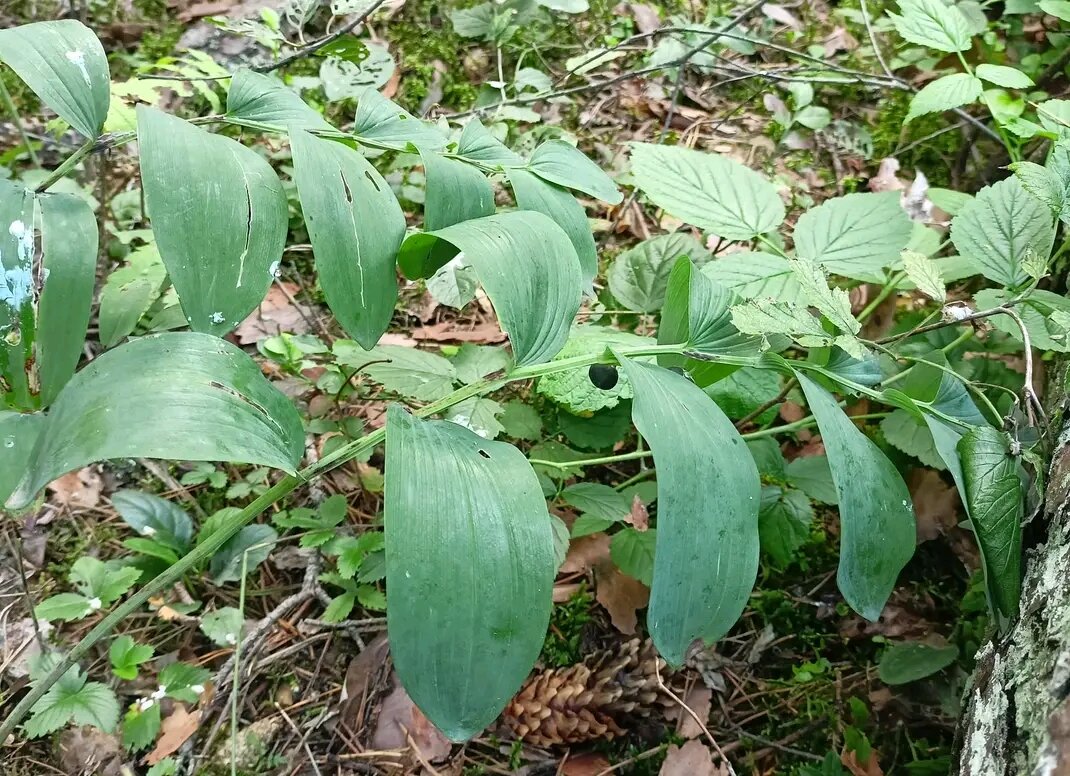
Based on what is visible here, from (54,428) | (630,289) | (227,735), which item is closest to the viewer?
(54,428)

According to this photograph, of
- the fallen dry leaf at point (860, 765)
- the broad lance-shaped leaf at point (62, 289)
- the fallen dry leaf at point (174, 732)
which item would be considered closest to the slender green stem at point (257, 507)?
the broad lance-shaped leaf at point (62, 289)

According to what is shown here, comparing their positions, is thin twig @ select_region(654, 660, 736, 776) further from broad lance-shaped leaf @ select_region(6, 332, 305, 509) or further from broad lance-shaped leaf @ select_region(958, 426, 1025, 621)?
broad lance-shaped leaf @ select_region(6, 332, 305, 509)

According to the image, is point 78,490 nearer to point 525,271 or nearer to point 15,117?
point 15,117

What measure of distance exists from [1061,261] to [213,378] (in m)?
1.34

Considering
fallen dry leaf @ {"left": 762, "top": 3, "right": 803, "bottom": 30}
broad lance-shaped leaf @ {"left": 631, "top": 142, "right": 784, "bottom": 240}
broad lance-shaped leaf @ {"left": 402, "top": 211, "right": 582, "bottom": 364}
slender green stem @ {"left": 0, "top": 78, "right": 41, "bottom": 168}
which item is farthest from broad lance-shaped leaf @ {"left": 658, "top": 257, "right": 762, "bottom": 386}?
fallen dry leaf @ {"left": 762, "top": 3, "right": 803, "bottom": 30}

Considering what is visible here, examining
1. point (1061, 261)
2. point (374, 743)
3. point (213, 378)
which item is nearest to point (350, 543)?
point (374, 743)

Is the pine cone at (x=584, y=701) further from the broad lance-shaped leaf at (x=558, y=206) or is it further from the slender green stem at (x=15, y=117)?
the slender green stem at (x=15, y=117)

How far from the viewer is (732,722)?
1099mm

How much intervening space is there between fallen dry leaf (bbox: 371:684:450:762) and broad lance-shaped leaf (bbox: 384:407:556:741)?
0.61 meters

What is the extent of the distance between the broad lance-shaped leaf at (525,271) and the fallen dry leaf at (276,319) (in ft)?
3.11

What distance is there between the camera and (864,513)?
2.21ft

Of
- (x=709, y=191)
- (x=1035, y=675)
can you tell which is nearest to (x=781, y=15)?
(x=709, y=191)

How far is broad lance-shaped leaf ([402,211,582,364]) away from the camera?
0.65 m

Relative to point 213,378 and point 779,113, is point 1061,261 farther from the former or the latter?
point 213,378
